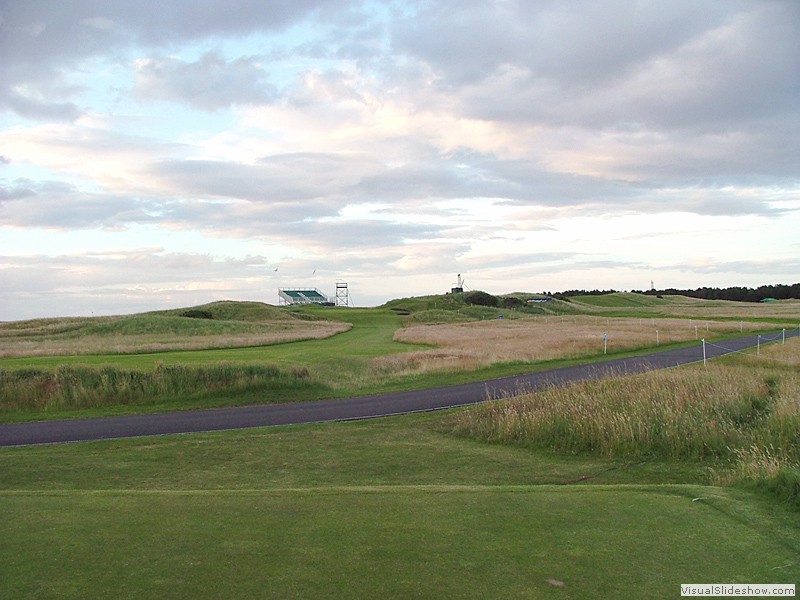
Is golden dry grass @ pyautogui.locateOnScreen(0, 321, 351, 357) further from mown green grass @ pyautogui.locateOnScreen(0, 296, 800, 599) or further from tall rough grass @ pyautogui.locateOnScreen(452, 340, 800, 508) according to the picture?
mown green grass @ pyautogui.locateOnScreen(0, 296, 800, 599)

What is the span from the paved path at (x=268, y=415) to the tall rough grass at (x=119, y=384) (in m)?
2.63

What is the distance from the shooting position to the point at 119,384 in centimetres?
2588

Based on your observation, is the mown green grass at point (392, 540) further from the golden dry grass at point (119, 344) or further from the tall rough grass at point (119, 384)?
the golden dry grass at point (119, 344)

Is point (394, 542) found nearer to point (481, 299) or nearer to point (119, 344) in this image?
point (119, 344)

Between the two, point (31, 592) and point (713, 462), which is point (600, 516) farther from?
point (713, 462)

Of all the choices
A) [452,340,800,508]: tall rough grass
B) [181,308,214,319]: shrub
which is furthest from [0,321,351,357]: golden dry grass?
[181,308,214,319]: shrub

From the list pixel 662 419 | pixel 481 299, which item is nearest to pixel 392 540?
pixel 662 419

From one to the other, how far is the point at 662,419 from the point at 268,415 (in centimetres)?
1228

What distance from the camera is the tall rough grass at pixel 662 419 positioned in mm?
14844

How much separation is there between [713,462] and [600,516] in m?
7.45

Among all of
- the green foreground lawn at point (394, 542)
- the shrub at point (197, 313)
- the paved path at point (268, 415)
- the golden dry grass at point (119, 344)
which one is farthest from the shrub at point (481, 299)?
the green foreground lawn at point (394, 542)

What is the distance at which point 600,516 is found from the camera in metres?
8.17

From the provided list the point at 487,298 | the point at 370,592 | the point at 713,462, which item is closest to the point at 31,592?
the point at 370,592

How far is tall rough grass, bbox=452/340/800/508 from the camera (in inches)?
584
